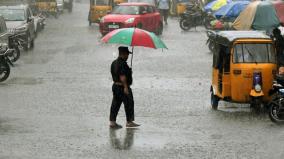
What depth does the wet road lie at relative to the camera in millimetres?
12070

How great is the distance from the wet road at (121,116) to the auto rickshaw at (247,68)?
1.27ft

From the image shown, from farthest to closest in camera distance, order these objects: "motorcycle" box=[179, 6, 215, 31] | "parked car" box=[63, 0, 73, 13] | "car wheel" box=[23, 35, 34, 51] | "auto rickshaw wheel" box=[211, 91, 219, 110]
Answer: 1. "parked car" box=[63, 0, 73, 13]
2. "motorcycle" box=[179, 6, 215, 31]
3. "car wheel" box=[23, 35, 34, 51]
4. "auto rickshaw wheel" box=[211, 91, 219, 110]

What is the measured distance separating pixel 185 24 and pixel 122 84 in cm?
2797

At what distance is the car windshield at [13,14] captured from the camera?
31.6 meters

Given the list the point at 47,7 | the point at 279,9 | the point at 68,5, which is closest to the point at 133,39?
the point at 279,9

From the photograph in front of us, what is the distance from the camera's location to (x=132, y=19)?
118 ft

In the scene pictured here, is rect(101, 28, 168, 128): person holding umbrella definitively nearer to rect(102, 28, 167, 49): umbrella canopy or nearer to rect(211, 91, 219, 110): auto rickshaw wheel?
rect(102, 28, 167, 49): umbrella canopy

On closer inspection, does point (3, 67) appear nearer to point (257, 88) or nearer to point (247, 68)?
point (247, 68)

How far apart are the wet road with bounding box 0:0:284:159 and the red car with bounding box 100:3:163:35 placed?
291 inches

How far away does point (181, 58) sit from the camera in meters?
27.8

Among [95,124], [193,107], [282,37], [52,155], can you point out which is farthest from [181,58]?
[52,155]

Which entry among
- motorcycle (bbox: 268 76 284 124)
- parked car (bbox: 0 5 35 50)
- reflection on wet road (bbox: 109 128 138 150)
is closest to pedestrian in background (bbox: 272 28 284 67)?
motorcycle (bbox: 268 76 284 124)

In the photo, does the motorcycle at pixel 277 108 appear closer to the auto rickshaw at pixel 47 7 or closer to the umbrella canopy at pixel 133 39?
the umbrella canopy at pixel 133 39

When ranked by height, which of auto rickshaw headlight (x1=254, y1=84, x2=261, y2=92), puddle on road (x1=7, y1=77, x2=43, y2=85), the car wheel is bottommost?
the car wheel
